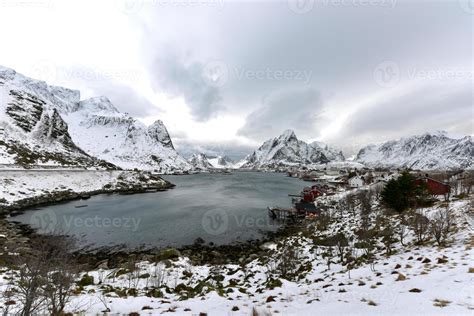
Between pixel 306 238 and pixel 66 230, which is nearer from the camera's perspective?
pixel 306 238

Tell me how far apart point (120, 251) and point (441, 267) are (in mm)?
28901

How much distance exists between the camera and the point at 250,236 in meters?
30.8

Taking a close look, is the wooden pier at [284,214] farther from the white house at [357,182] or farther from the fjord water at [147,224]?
the white house at [357,182]

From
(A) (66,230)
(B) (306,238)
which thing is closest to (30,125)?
→ (A) (66,230)

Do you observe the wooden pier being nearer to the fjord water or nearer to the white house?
the fjord water

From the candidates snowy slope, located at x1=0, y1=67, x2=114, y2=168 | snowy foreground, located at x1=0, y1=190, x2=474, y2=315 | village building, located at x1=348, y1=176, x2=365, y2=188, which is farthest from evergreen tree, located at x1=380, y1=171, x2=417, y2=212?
snowy slope, located at x1=0, y1=67, x2=114, y2=168

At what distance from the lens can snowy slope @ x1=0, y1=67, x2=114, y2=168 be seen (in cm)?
7538

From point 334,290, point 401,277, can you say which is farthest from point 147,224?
point 401,277

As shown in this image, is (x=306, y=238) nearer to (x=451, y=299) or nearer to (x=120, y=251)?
(x=451, y=299)

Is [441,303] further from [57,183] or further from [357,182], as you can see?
[357,182]

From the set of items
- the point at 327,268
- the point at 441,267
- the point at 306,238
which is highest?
the point at 441,267

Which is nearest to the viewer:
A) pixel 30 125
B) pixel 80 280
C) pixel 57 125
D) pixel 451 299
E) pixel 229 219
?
pixel 451 299

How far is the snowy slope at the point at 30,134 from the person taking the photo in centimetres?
7538

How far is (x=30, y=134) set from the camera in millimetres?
95250
